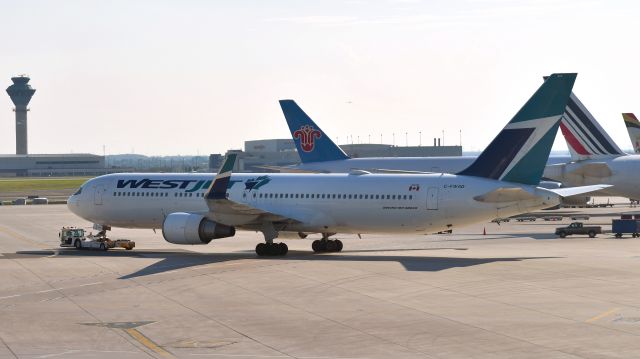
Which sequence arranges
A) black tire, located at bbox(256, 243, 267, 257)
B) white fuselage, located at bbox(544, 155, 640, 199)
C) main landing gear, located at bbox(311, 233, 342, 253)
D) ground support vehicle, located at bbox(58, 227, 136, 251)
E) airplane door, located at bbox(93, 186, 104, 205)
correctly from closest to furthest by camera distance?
1. black tire, located at bbox(256, 243, 267, 257)
2. main landing gear, located at bbox(311, 233, 342, 253)
3. ground support vehicle, located at bbox(58, 227, 136, 251)
4. airplane door, located at bbox(93, 186, 104, 205)
5. white fuselage, located at bbox(544, 155, 640, 199)

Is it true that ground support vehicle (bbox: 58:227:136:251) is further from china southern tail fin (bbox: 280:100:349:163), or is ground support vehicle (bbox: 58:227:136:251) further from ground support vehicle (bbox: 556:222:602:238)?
china southern tail fin (bbox: 280:100:349:163)

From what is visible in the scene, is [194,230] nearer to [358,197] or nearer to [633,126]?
[358,197]

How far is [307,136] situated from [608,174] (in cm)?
2250

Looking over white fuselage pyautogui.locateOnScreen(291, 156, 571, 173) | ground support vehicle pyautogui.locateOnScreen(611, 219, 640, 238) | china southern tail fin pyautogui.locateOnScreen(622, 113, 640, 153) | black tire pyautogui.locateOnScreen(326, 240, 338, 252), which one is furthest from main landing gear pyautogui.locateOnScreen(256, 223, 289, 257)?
china southern tail fin pyautogui.locateOnScreen(622, 113, 640, 153)

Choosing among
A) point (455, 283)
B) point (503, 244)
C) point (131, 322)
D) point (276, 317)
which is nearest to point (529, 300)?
point (455, 283)

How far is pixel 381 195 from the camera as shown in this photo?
45406mm

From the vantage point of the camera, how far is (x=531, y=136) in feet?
141

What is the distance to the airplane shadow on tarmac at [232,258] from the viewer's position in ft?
136

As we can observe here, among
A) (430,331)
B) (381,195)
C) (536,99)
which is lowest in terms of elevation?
(430,331)

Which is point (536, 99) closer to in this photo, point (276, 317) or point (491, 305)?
point (491, 305)

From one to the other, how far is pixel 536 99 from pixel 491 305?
596 inches

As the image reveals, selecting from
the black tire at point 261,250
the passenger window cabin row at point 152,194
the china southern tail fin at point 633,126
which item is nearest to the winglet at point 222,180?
the black tire at point 261,250

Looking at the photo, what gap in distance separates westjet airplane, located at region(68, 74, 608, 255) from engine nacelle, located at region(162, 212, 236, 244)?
45 millimetres

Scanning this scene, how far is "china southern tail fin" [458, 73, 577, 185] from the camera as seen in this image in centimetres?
4256
